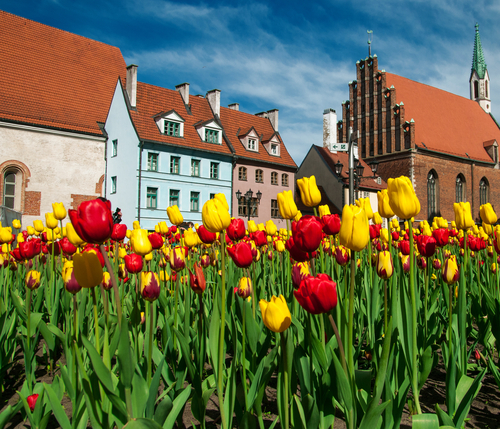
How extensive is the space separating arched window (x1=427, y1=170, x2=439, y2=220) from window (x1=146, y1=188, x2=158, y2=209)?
21.8 meters

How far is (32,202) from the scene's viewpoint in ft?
73.3

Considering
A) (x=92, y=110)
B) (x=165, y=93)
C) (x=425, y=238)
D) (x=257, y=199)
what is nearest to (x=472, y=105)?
(x=257, y=199)

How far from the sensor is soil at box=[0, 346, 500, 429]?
192 centimetres

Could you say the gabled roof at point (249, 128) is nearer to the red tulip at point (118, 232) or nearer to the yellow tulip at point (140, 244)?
the red tulip at point (118, 232)

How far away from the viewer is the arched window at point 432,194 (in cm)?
3331

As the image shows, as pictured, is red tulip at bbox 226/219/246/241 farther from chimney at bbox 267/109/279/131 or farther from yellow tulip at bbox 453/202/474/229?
chimney at bbox 267/109/279/131

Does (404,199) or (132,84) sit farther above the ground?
(132,84)

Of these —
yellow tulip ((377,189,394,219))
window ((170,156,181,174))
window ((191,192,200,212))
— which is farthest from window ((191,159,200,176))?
yellow tulip ((377,189,394,219))

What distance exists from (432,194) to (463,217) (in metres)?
33.9

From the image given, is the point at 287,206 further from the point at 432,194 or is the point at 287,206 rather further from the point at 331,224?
the point at 432,194

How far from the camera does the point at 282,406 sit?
1.50 meters

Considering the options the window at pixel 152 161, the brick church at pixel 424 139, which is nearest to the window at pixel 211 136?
the window at pixel 152 161

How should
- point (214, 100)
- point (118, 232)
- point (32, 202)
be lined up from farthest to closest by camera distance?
point (214, 100) → point (32, 202) → point (118, 232)

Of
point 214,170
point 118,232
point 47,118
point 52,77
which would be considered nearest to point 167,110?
point 214,170
